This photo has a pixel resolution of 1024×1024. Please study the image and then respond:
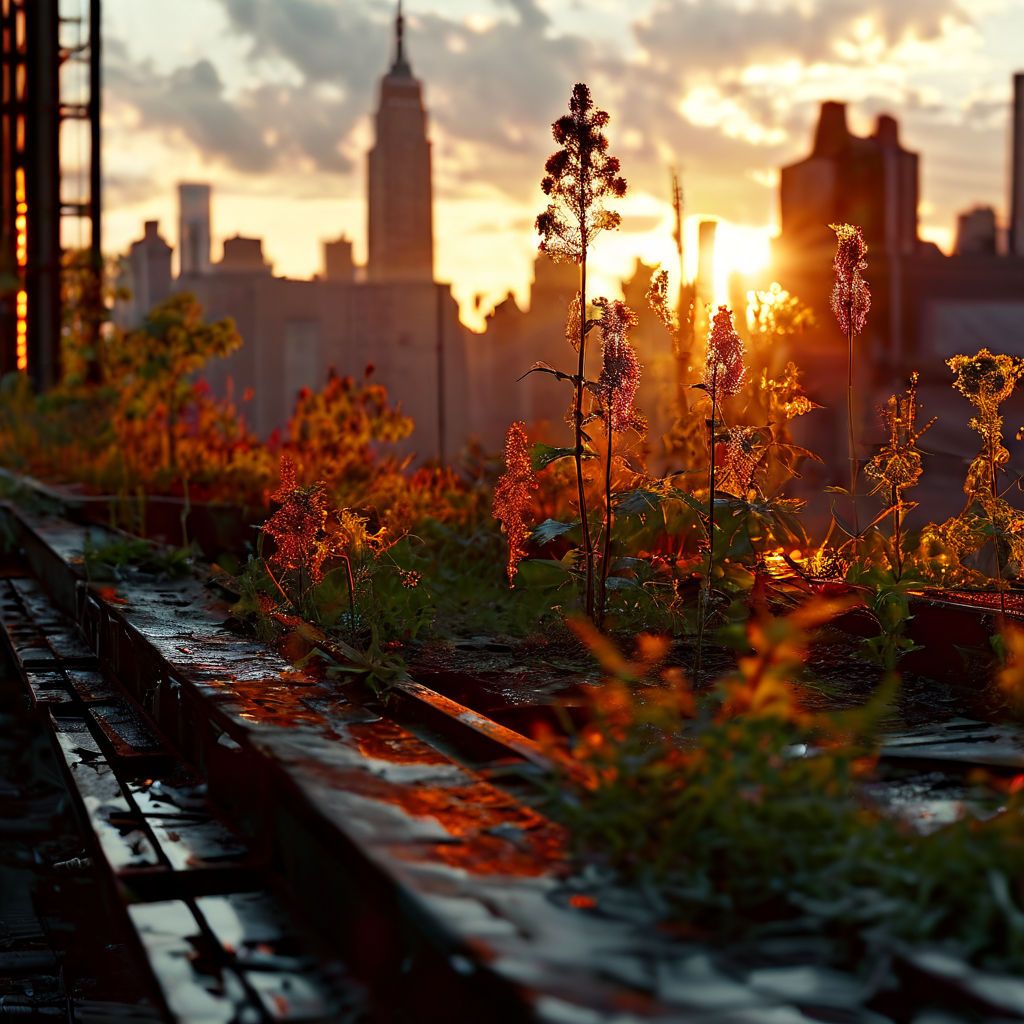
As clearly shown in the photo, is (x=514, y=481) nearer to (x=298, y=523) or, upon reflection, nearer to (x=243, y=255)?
(x=298, y=523)

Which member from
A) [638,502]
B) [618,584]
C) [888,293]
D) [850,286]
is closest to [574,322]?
[638,502]

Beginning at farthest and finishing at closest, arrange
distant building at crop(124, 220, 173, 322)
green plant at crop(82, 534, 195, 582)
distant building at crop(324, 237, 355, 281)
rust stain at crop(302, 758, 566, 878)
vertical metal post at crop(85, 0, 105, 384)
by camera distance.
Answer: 1. distant building at crop(124, 220, 173, 322)
2. distant building at crop(324, 237, 355, 281)
3. vertical metal post at crop(85, 0, 105, 384)
4. green plant at crop(82, 534, 195, 582)
5. rust stain at crop(302, 758, 566, 878)

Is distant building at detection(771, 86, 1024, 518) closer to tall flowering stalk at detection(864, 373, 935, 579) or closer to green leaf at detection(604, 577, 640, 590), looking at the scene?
tall flowering stalk at detection(864, 373, 935, 579)

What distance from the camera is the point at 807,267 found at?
114 feet

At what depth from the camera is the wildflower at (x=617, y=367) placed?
4.02m

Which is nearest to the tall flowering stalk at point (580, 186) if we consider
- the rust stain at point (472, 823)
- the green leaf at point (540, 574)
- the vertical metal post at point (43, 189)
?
the green leaf at point (540, 574)

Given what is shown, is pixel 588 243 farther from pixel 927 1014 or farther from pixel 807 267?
pixel 807 267

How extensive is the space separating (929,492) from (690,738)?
87.3 feet

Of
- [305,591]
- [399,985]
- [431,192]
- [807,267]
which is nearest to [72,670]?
[305,591]

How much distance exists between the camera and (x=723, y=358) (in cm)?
391

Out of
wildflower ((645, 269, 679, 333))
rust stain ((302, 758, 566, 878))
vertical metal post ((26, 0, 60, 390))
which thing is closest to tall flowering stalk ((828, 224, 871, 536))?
wildflower ((645, 269, 679, 333))

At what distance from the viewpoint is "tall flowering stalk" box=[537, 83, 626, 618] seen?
167 inches

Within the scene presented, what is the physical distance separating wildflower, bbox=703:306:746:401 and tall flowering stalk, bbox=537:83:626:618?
1.49 ft

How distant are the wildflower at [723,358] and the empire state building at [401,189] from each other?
13643 centimetres
